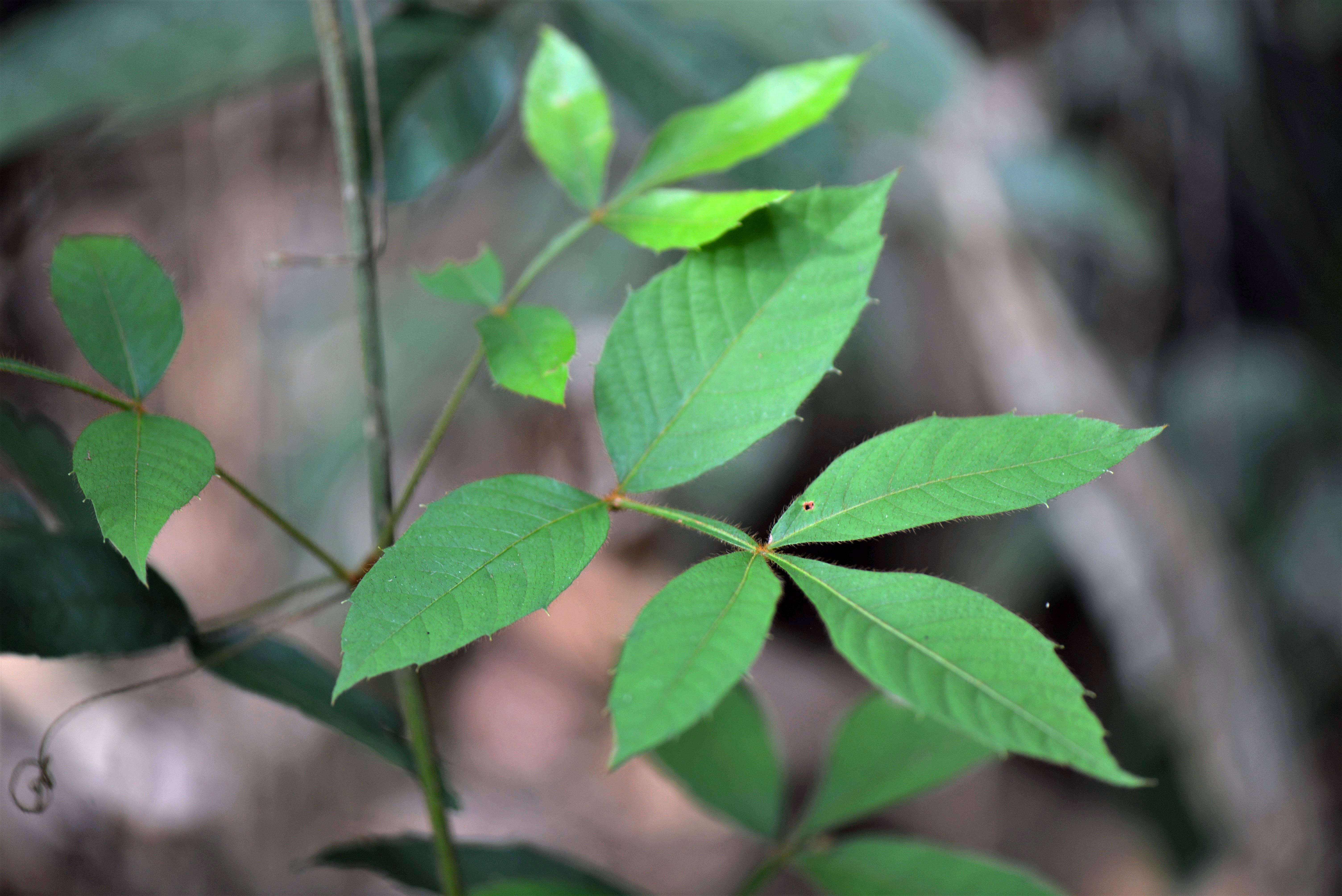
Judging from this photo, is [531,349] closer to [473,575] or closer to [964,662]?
[473,575]

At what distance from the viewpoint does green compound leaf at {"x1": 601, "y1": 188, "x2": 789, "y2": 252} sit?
1.60 ft

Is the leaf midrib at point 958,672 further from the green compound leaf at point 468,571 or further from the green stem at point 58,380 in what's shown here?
the green stem at point 58,380

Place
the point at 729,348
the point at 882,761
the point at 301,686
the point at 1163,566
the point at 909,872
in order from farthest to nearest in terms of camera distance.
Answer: the point at 1163,566 < the point at 882,761 < the point at 909,872 < the point at 301,686 < the point at 729,348

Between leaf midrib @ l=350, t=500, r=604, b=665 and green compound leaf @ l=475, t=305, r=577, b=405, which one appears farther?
green compound leaf @ l=475, t=305, r=577, b=405

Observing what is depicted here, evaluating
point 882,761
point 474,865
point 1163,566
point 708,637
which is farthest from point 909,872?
point 1163,566

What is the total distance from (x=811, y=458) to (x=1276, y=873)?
4.72 ft

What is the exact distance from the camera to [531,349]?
509mm

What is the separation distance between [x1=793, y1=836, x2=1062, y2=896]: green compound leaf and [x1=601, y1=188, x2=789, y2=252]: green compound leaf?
0.53 metres

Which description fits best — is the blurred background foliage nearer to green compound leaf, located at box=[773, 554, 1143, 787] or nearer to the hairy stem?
the hairy stem

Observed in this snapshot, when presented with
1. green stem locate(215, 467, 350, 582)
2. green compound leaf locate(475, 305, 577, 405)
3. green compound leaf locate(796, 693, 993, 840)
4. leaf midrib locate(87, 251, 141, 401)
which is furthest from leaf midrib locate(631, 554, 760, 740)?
green compound leaf locate(796, 693, 993, 840)

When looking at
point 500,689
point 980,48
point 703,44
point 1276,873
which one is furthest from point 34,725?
point 980,48

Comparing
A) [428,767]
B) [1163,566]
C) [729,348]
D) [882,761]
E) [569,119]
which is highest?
[569,119]

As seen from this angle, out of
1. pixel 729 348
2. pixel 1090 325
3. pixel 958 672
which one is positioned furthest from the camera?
pixel 1090 325

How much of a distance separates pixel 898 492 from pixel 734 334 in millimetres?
125
